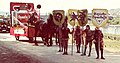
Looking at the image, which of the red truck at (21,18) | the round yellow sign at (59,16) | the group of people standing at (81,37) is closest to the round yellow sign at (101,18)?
the group of people standing at (81,37)

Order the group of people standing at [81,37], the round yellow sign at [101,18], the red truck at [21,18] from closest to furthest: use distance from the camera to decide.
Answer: the round yellow sign at [101,18] → the group of people standing at [81,37] → the red truck at [21,18]

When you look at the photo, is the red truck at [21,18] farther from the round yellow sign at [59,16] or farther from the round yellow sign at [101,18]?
the round yellow sign at [101,18]

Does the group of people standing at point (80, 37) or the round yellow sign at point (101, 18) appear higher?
the round yellow sign at point (101, 18)

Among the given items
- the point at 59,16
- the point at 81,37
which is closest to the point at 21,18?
the point at 59,16

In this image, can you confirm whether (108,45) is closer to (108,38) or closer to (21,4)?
(108,38)

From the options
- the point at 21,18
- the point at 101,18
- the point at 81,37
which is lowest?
the point at 81,37

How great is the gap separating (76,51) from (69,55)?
1419mm

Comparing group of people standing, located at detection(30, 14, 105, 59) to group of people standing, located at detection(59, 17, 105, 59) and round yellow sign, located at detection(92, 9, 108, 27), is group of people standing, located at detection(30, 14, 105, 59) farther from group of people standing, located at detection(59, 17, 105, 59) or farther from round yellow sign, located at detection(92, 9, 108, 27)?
round yellow sign, located at detection(92, 9, 108, 27)

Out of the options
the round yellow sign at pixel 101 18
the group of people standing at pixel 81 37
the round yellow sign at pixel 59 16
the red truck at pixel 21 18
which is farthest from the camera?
the red truck at pixel 21 18

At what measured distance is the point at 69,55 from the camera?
1572 cm

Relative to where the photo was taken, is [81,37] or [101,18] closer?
[101,18]

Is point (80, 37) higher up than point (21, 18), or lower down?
lower down

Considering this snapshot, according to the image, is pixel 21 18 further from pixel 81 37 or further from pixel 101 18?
pixel 101 18

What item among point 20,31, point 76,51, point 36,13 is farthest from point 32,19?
point 76,51
